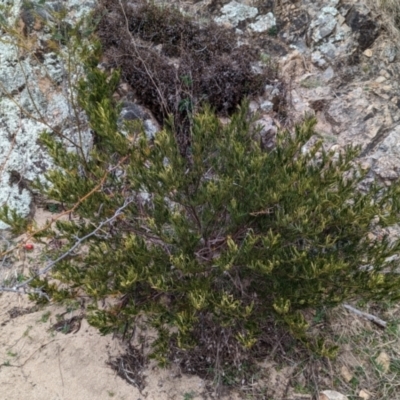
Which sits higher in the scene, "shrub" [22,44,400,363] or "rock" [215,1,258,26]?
"rock" [215,1,258,26]

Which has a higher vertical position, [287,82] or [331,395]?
[287,82]

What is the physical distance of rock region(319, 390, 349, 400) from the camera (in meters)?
2.64

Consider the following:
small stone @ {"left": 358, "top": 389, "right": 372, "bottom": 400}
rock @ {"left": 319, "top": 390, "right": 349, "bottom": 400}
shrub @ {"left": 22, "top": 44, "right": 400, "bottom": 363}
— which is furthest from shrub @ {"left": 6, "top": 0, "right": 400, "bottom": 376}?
small stone @ {"left": 358, "top": 389, "right": 372, "bottom": 400}

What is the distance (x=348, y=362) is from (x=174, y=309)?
3.94ft

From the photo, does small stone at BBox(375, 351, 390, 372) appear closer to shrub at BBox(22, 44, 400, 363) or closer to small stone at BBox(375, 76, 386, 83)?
shrub at BBox(22, 44, 400, 363)

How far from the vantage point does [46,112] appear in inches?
156

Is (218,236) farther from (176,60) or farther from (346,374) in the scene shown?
(176,60)

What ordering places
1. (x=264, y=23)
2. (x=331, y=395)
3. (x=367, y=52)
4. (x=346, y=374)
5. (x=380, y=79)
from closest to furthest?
(x=331, y=395) → (x=346, y=374) → (x=380, y=79) → (x=367, y=52) → (x=264, y=23)

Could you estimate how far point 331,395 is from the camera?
105 inches

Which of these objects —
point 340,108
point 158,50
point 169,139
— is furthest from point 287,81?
point 169,139

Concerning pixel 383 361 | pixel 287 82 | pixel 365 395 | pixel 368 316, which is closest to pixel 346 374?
pixel 365 395

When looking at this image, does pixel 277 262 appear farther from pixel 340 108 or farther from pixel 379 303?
pixel 340 108

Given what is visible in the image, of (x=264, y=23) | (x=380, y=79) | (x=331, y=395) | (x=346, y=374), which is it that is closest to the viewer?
(x=331, y=395)

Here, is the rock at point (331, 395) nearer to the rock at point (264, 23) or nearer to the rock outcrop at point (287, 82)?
the rock outcrop at point (287, 82)
